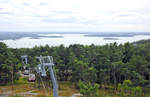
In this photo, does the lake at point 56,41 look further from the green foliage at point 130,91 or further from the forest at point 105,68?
the green foliage at point 130,91

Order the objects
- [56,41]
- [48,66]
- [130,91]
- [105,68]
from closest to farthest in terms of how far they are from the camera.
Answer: [48,66] < [130,91] < [105,68] < [56,41]

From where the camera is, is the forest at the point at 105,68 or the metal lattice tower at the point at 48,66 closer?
the metal lattice tower at the point at 48,66

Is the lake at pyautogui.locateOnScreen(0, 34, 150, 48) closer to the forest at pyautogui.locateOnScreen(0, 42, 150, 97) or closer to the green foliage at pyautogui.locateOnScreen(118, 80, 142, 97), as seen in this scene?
the forest at pyautogui.locateOnScreen(0, 42, 150, 97)

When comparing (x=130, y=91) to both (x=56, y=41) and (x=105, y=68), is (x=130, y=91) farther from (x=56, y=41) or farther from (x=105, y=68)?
(x=56, y=41)

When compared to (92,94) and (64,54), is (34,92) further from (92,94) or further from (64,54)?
(92,94)

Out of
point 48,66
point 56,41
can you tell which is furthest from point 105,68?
point 56,41

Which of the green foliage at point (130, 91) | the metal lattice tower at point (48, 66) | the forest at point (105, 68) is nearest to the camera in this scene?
the metal lattice tower at point (48, 66)

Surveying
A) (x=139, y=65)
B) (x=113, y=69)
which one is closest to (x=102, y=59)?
(x=113, y=69)

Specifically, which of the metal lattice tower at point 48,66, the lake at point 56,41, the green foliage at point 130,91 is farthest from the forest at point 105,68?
the lake at point 56,41

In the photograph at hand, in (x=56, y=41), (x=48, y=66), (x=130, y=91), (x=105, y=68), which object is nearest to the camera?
(x=48, y=66)

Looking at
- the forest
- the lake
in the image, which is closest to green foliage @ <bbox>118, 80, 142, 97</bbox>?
the forest

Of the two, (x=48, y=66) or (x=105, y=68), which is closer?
(x=48, y=66)
